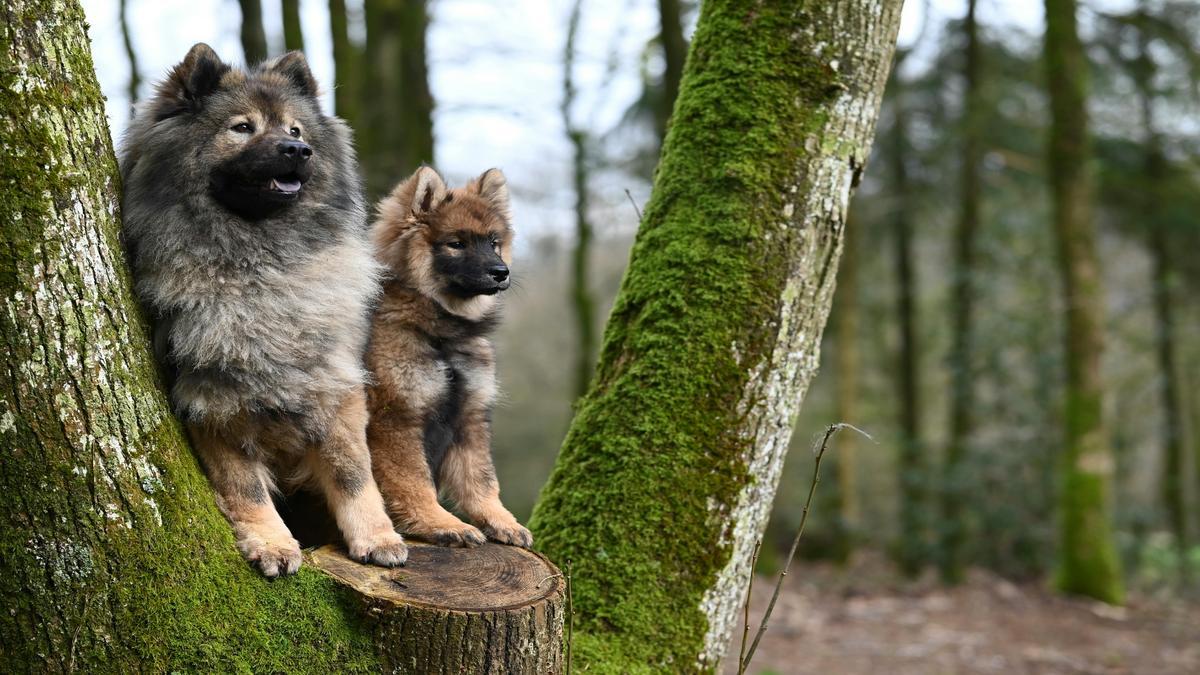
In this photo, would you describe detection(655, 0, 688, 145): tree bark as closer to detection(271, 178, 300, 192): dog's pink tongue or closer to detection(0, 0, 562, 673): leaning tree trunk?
detection(271, 178, 300, 192): dog's pink tongue

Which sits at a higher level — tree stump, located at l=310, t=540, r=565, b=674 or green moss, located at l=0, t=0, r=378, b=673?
green moss, located at l=0, t=0, r=378, b=673

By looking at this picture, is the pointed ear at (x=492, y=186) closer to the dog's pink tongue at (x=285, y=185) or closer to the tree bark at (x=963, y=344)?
the dog's pink tongue at (x=285, y=185)

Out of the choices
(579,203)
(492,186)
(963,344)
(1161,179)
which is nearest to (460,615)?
(492,186)

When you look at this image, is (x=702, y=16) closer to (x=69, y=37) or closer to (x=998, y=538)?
(x=69, y=37)

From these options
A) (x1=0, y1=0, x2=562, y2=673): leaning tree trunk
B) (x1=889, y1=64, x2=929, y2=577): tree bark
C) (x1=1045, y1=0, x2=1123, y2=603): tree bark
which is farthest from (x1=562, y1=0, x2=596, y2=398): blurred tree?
(x1=0, y1=0, x2=562, y2=673): leaning tree trunk

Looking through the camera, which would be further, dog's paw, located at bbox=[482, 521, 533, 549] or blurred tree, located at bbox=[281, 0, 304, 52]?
blurred tree, located at bbox=[281, 0, 304, 52]

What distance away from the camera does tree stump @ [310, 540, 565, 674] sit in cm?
306

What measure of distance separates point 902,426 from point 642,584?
Result: 15643 millimetres

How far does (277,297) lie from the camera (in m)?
3.40

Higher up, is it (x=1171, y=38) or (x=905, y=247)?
(x=1171, y=38)

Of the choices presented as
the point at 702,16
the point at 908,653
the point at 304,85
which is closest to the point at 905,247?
the point at 908,653

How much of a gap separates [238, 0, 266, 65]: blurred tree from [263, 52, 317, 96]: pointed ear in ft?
19.9

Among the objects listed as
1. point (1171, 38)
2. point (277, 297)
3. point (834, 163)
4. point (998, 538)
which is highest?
point (1171, 38)

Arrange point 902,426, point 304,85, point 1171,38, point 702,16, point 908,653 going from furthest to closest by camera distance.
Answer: point 902,426, point 1171,38, point 908,653, point 702,16, point 304,85
